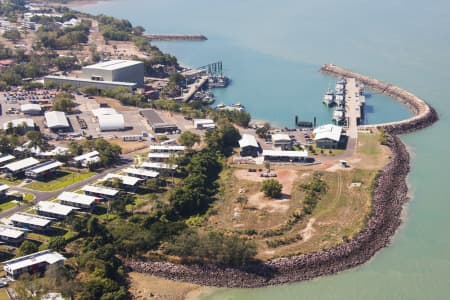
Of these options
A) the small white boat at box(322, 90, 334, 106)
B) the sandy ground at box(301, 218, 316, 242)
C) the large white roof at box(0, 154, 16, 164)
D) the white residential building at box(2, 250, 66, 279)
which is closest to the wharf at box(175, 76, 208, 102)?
the small white boat at box(322, 90, 334, 106)

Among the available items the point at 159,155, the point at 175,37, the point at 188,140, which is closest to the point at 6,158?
the point at 159,155

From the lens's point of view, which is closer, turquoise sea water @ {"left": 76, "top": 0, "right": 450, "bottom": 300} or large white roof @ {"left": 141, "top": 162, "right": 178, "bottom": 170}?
turquoise sea water @ {"left": 76, "top": 0, "right": 450, "bottom": 300}

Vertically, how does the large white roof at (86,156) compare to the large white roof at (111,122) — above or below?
below

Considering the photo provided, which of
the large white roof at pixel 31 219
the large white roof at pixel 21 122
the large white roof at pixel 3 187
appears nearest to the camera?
the large white roof at pixel 31 219

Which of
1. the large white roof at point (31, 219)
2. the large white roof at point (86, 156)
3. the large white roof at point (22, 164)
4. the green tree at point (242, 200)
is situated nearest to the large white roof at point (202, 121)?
the large white roof at point (86, 156)

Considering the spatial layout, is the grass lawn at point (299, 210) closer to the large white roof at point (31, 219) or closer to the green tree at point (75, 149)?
the large white roof at point (31, 219)

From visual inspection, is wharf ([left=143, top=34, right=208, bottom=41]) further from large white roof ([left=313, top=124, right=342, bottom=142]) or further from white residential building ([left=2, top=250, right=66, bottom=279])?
white residential building ([left=2, top=250, right=66, bottom=279])

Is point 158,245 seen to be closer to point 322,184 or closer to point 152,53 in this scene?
point 322,184
